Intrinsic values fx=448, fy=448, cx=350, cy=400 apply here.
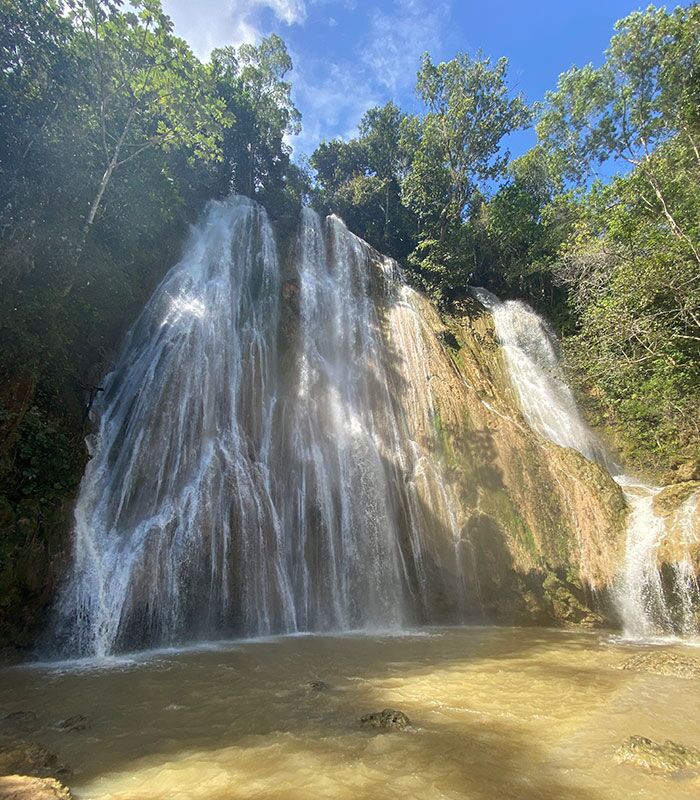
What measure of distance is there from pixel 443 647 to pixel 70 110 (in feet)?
57.2

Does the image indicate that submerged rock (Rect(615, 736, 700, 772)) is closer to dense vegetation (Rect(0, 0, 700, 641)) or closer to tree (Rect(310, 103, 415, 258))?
dense vegetation (Rect(0, 0, 700, 641))

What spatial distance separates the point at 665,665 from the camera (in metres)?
6.42

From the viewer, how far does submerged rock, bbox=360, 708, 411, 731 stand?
14.5 feet

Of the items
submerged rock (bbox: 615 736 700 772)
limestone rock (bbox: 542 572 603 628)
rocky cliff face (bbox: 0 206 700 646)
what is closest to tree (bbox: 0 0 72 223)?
rocky cliff face (bbox: 0 206 700 646)

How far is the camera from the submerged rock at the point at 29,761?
138 inches

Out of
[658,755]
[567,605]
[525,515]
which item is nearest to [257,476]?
[525,515]

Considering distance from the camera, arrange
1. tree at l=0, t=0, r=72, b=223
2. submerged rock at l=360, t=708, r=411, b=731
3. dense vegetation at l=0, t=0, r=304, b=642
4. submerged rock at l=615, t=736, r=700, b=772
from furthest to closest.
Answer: tree at l=0, t=0, r=72, b=223
dense vegetation at l=0, t=0, r=304, b=642
submerged rock at l=360, t=708, r=411, b=731
submerged rock at l=615, t=736, r=700, b=772

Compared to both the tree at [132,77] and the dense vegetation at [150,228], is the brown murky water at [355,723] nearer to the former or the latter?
the dense vegetation at [150,228]

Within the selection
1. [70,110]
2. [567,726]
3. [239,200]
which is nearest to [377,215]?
[239,200]

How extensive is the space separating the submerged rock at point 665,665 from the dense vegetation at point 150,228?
327 inches

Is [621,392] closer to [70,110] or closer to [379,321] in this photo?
[379,321]

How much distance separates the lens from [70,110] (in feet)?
44.0

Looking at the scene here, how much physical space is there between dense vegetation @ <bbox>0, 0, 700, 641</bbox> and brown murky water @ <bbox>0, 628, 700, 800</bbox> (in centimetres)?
412

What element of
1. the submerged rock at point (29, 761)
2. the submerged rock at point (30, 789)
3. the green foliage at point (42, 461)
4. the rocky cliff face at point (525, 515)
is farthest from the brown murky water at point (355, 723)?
the rocky cliff face at point (525, 515)
